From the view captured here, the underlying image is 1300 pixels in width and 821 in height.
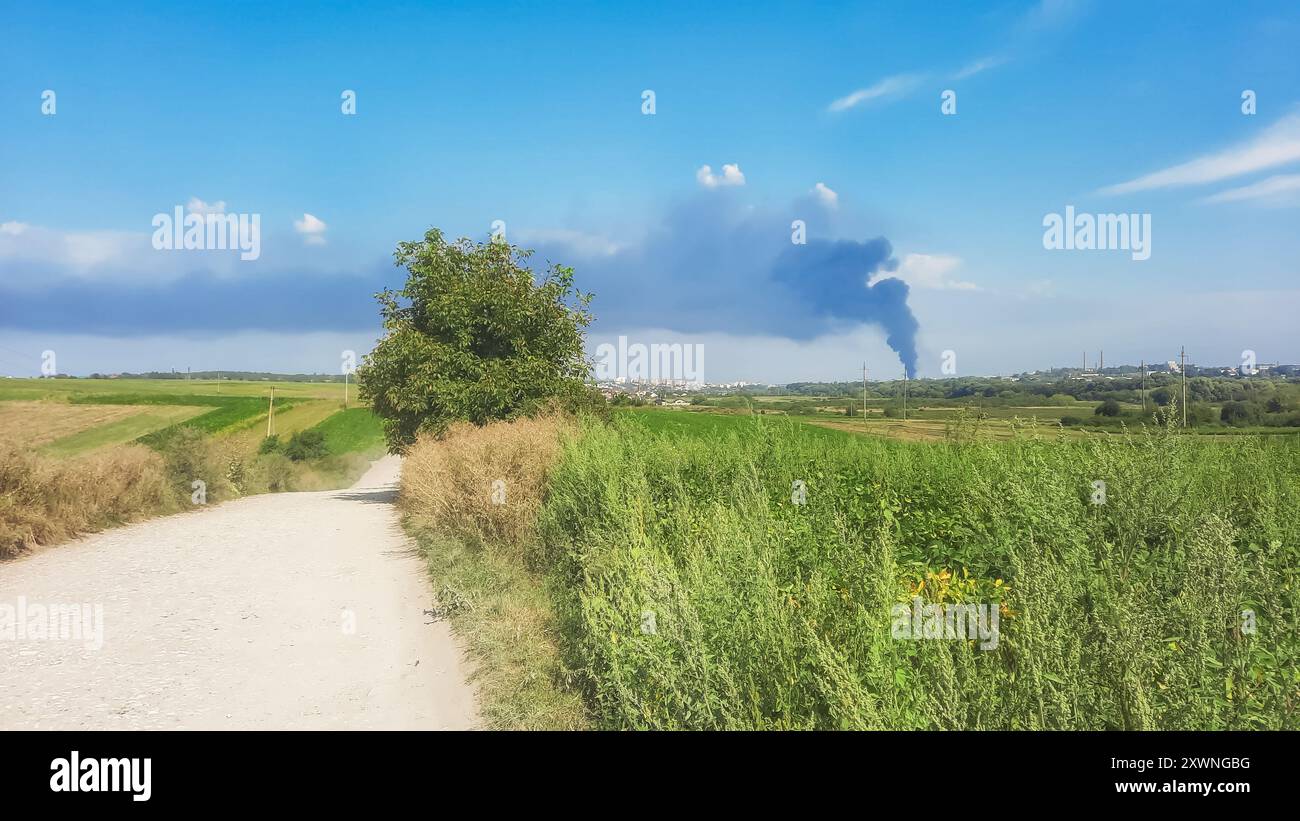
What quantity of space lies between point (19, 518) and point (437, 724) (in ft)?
40.7

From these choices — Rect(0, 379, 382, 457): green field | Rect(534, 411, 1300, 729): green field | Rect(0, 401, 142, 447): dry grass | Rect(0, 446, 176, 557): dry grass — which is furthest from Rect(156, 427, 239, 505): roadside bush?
Rect(0, 401, 142, 447): dry grass

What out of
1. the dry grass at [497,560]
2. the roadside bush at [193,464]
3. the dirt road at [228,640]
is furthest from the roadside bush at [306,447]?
the dirt road at [228,640]

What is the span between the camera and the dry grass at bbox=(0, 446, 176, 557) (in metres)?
13.3

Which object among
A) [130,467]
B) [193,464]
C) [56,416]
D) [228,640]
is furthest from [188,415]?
[228,640]

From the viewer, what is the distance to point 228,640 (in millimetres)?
7949

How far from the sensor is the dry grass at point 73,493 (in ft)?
43.5

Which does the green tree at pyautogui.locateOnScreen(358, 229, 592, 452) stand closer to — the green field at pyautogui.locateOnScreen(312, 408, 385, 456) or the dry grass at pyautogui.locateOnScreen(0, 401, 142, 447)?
the green field at pyautogui.locateOnScreen(312, 408, 385, 456)

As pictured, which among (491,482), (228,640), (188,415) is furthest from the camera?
(188,415)

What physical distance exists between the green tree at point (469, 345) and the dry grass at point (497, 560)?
1.96m

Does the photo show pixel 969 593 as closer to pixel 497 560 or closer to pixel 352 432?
pixel 497 560

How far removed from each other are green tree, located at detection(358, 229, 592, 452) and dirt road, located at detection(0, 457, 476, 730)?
6.69 meters

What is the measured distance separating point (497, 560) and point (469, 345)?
1149 cm

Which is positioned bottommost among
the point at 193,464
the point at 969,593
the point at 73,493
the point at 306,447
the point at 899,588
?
the point at 306,447
